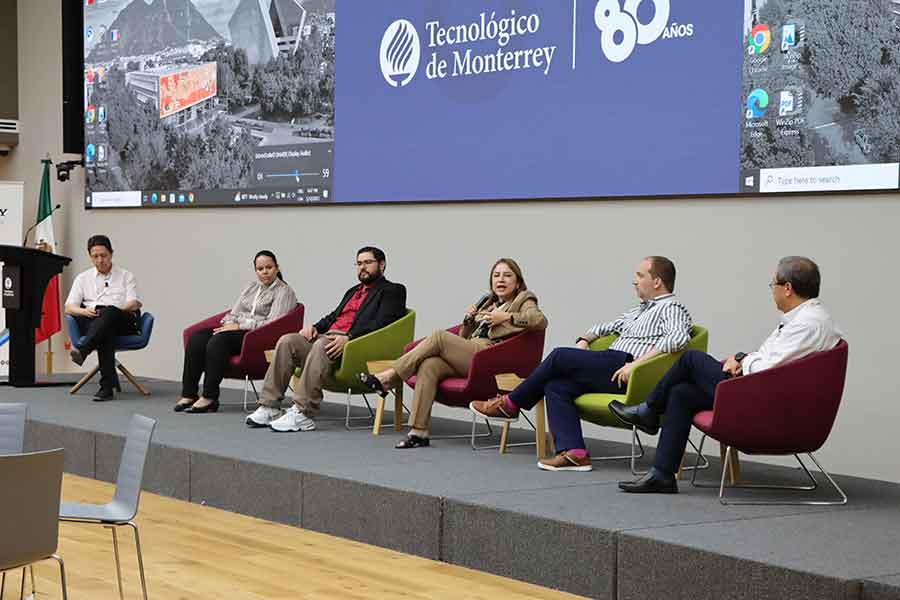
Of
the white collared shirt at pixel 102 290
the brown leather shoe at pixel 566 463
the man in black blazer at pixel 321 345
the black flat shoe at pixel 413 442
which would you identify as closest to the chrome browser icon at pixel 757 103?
the brown leather shoe at pixel 566 463

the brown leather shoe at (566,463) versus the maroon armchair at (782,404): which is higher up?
the maroon armchair at (782,404)

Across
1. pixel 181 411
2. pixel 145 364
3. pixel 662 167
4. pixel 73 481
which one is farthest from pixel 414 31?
pixel 145 364

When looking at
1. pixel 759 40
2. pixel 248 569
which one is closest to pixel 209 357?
pixel 248 569

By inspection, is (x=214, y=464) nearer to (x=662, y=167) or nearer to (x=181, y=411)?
(x=181, y=411)

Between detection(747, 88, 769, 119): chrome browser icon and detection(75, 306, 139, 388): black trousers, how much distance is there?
4.76 m

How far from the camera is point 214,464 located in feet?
21.9

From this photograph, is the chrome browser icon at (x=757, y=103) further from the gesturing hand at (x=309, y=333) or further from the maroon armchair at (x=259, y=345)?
the maroon armchair at (x=259, y=345)

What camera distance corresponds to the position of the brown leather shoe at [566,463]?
6164 millimetres

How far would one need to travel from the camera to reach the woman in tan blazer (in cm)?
691

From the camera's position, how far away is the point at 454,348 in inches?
274

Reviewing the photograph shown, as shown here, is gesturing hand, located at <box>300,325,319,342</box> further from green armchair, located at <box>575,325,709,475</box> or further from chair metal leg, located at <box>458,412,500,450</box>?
green armchair, located at <box>575,325,709,475</box>

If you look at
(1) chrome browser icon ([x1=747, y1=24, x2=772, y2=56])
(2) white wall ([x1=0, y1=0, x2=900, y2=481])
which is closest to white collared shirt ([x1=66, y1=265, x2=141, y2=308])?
(2) white wall ([x1=0, y1=0, x2=900, y2=481])

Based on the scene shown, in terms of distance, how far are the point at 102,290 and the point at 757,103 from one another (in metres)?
5.06

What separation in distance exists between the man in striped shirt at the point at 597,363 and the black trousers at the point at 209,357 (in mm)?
2774
